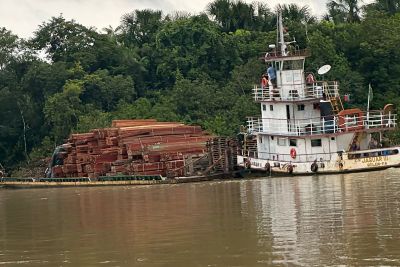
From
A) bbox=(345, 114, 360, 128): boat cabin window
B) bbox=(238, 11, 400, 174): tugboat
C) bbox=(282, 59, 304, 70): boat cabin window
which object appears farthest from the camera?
bbox=(282, 59, 304, 70): boat cabin window

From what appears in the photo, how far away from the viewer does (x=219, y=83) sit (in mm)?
71312

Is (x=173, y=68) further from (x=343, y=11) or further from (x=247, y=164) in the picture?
(x=247, y=164)

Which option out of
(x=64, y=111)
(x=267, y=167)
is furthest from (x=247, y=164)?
(x=64, y=111)

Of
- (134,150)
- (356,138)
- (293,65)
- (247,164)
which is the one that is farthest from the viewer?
(134,150)

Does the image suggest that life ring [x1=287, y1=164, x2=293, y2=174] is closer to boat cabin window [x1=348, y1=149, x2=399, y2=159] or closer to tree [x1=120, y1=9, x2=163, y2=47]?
boat cabin window [x1=348, y1=149, x2=399, y2=159]

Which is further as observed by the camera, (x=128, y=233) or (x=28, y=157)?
(x=28, y=157)

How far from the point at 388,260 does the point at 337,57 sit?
48790mm

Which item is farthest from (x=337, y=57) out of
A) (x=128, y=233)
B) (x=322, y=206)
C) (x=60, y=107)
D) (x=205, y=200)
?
(x=128, y=233)

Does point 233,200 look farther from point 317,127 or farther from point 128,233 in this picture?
point 317,127

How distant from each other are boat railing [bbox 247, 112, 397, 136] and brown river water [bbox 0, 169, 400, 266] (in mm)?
3484

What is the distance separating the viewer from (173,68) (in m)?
73.4

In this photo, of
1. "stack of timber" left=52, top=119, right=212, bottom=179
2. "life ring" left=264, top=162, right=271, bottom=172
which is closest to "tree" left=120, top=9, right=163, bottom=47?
"stack of timber" left=52, top=119, right=212, bottom=179

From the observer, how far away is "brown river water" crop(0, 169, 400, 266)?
19.2 meters

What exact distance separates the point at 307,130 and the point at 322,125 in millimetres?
1043
